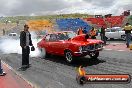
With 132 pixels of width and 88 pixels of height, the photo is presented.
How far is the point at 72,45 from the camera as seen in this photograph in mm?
13758

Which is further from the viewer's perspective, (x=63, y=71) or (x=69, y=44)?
(x=69, y=44)

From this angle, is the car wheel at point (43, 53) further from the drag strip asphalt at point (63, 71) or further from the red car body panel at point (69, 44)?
the drag strip asphalt at point (63, 71)

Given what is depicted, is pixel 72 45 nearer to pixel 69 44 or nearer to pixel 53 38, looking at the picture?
pixel 69 44

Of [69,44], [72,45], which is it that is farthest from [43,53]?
[72,45]

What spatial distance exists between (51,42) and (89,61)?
8.49 ft

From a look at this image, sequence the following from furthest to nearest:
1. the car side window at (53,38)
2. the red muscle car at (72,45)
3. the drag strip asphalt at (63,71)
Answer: the car side window at (53,38)
the red muscle car at (72,45)
the drag strip asphalt at (63,71)

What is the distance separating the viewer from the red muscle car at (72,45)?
1357 cm

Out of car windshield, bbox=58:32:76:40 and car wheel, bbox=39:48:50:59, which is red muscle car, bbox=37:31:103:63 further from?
car wheel, bbox=39:48:50:59

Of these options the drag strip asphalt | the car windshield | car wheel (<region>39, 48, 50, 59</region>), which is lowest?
the drag strip asphalt

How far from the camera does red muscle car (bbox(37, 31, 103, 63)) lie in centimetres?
1357

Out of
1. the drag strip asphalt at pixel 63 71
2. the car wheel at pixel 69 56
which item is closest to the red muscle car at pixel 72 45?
the car wheel at pixel 69 56

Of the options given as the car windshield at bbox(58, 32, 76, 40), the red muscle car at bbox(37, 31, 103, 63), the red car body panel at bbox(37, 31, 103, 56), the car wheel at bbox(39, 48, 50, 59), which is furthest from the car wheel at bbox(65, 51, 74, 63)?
the car wheel at bbox(39, 48, 50, 59)

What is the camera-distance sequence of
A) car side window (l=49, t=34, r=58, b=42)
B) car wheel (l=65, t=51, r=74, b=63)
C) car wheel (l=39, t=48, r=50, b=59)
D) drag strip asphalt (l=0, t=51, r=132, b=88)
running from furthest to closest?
1. car wheel (l=39, t=48, r=50, b=59)
2. car side window (l=49, t=34, r=58, b=42)
3. car wheel (l=65, t=51, r=74, b=63)
4. drag strip asphalt (l=0, t=51, r=132, b=88)

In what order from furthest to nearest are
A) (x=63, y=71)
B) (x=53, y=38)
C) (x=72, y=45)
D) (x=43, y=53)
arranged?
(x=43, y=53), (x=53, y=38), (x=72, y=45), (x=63, y=71)
